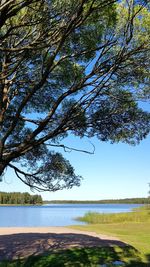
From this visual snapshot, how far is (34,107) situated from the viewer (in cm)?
1183

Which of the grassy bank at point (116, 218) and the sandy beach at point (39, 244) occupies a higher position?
the grassy bank at point (116, 218)

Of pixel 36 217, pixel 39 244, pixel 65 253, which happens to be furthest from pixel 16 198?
pixel 65 253

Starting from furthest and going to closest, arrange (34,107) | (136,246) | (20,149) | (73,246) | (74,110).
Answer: (136,246) → (73,246) → (34,107) → (74,110) → (20,149)

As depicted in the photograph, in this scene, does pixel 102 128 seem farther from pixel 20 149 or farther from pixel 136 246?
pixel 136 246

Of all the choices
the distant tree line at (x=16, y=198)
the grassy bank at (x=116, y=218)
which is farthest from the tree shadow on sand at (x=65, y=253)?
the distant tree line at (x=16, y=198)

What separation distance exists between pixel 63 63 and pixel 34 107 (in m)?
1.97

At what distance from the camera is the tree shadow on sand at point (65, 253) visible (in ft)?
36.4

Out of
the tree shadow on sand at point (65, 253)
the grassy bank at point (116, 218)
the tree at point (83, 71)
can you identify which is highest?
the tree at point (83, 71)

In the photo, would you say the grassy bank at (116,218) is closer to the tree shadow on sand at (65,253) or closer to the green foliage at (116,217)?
the green foliage at (116,217)

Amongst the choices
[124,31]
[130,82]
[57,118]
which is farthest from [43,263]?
[124,31]

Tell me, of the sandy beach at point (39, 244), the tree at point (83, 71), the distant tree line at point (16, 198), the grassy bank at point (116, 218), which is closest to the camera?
the tree at point (83, 71)

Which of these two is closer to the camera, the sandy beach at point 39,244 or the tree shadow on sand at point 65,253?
the tree shadow on sand at point 65,253

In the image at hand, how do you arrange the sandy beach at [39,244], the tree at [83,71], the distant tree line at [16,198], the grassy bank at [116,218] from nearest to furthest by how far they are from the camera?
the tree at [83,71], the sandy beach at [39,244], the grassy bank at [116,218], the distant tree line at [16,198]

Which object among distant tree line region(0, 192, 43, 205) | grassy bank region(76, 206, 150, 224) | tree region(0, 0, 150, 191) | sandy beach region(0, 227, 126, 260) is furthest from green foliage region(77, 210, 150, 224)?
distant tree line region(0, 192, 43, 205)
